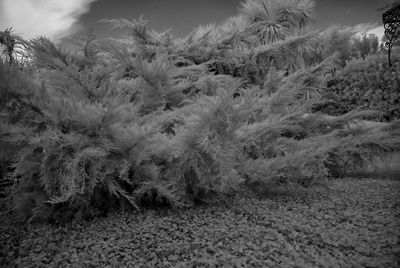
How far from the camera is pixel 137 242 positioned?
2105 mm

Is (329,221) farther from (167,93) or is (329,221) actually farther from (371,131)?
(167,93)

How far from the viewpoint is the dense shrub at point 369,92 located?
22.4 feet

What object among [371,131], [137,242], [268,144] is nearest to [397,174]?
[371,131]

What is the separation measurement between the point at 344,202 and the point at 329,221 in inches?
17.7

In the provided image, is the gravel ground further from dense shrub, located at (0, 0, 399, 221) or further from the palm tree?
the palm tree

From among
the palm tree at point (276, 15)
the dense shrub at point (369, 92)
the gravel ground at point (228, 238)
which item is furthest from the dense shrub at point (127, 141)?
the palm tree at point (276, 15)

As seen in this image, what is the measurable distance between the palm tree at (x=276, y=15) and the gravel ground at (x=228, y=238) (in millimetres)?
8134

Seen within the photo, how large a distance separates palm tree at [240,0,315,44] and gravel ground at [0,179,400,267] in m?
8.13

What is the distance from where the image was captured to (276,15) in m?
11.4

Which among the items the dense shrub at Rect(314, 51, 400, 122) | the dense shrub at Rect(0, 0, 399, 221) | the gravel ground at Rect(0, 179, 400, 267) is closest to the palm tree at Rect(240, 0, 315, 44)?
the dense shrub at Rect(314, 51, 400, 122)

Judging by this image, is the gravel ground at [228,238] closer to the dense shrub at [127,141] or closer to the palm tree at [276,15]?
the dense shrub at [127,141]

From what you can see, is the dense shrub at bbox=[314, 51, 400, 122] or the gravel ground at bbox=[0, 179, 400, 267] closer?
the gravel ground at bbox=[0, 179, 400, 267]

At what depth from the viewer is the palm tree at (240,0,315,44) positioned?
1065cm

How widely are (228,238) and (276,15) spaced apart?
10767mm
